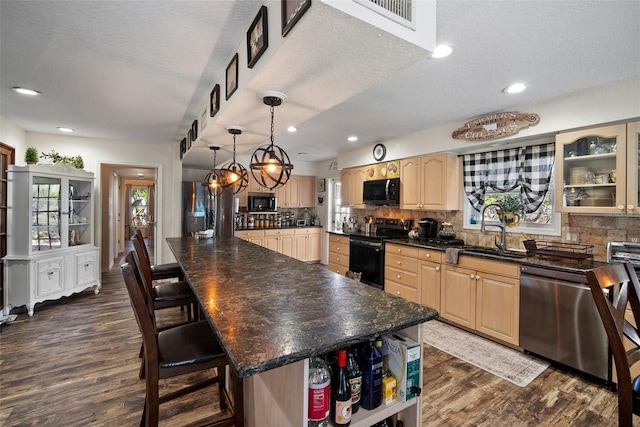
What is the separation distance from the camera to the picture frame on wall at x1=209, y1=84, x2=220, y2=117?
2383 millimetres

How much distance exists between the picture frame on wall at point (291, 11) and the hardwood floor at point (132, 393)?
7.45ft

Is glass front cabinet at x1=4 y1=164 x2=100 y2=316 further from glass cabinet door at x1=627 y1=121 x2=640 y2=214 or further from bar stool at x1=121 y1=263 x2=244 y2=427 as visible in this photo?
glass cabinet door at x1=627 y1=121 x2=640 y2=214

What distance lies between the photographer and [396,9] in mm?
1234

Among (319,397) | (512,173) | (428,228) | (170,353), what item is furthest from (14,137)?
(512,173)

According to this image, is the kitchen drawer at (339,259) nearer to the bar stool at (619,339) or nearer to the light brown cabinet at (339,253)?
the light brown cabinet at (339,253)

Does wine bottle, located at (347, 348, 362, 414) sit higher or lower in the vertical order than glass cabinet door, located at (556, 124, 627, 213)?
lower

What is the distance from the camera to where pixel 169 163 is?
5082mm

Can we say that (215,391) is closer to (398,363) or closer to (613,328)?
(398,363)

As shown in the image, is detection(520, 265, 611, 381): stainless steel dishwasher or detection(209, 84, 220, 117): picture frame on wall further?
detection(209, 84, 220, 117): picture frame on wall

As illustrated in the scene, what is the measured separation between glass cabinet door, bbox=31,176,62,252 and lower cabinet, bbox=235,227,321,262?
105 inches

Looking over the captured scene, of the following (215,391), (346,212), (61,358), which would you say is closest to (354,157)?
(346,212)

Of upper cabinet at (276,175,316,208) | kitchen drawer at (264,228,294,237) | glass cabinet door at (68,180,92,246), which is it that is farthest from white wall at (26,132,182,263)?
upper cabinet at (276,175,316,208)

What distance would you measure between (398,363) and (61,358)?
117 inches

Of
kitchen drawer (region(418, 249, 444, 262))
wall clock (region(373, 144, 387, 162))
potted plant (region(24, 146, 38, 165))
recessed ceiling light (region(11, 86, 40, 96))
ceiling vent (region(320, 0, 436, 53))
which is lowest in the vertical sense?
kitchen drawer (region(418, 249, 444, 262))
